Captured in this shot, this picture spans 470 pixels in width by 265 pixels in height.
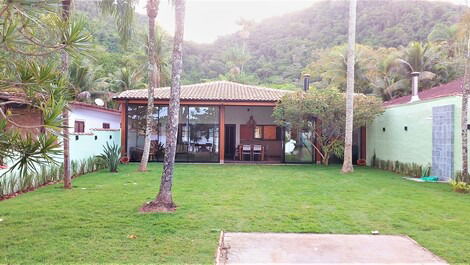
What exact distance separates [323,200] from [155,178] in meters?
5.44

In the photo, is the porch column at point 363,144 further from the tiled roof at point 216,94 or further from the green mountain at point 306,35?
the green mountain at point 306,35

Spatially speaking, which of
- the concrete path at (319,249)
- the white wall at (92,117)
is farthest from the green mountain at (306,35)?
the concrete path at (319,249)

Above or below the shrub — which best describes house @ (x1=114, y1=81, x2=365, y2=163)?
above

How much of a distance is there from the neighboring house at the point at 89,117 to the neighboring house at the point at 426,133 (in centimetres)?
1267

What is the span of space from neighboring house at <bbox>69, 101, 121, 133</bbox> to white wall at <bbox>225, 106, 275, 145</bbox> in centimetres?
638

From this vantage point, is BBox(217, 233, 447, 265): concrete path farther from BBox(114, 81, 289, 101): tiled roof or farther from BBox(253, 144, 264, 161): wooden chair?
BBox(253, 144, 264, 161): wooden chair

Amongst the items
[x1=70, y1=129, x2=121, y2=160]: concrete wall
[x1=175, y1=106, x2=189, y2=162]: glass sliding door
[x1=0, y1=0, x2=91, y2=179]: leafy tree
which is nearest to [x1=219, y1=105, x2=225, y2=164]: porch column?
[x1=175, y1=106, x2=189, y2=162]: glass sliding door

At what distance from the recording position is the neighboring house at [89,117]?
15.5 m

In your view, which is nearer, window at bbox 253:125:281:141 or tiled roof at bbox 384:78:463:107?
tiled roof at bbox 384:78:463:107

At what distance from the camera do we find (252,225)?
564 centimetres

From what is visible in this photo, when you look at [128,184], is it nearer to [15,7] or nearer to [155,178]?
[155,178]

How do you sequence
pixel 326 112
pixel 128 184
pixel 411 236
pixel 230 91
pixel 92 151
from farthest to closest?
pixel 230 91, pixel 326 112, pixel 92 151, pixel 128 184, pixel 411 236

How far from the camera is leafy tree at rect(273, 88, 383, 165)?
1420cm

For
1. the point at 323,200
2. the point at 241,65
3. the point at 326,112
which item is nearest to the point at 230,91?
the point at 326,112
